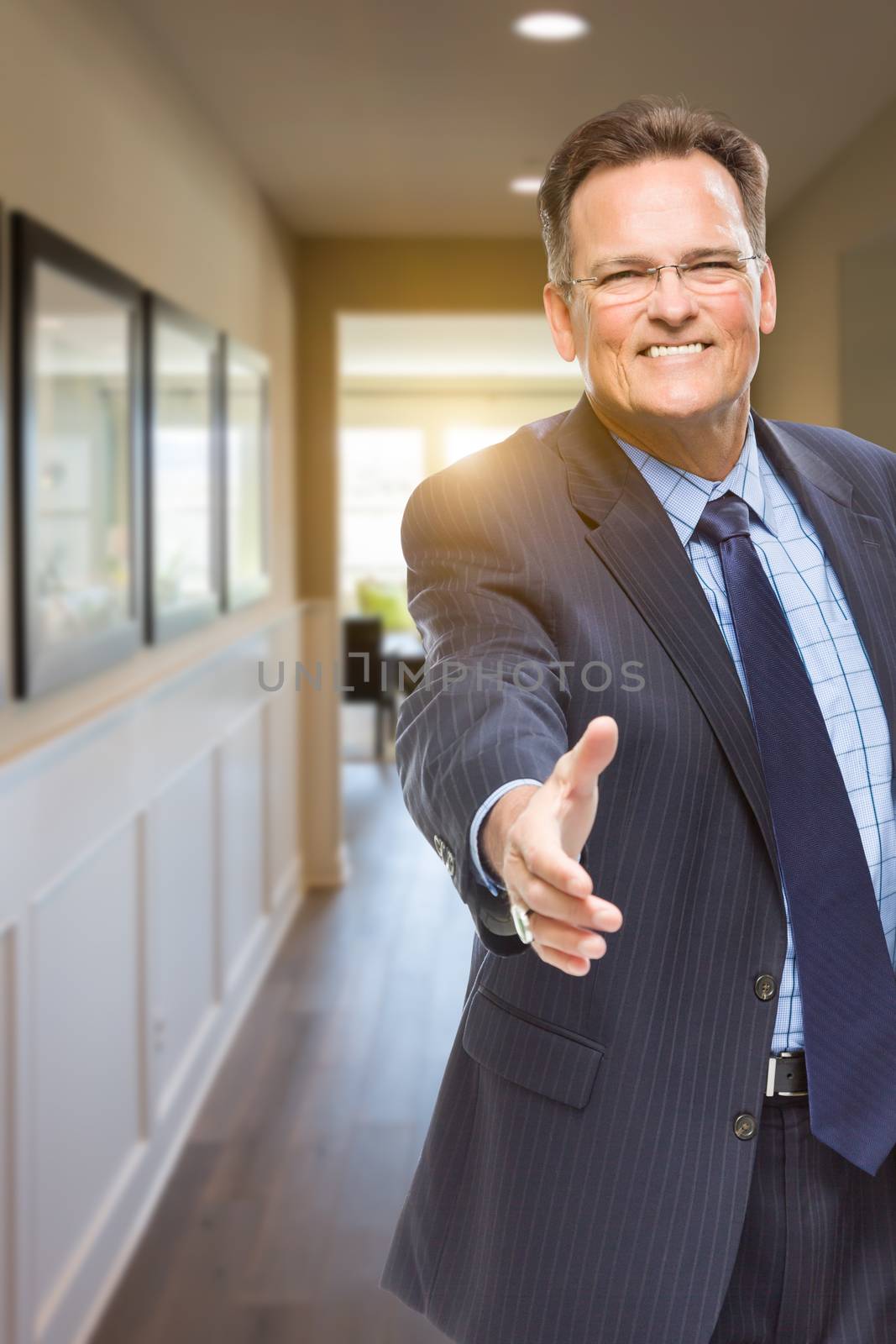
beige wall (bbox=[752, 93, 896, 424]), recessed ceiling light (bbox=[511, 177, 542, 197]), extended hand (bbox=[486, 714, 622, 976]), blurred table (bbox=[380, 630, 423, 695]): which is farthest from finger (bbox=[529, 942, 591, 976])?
blurred table (bbox=[380, 630, 423, 695])

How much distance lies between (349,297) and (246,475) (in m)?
0.81

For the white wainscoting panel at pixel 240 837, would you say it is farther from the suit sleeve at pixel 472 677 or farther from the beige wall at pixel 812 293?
the suit sleeve at pixel 472 677

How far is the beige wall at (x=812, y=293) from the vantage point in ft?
3.95

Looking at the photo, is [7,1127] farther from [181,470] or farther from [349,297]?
[349,297]

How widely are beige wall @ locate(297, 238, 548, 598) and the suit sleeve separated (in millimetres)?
Result: 2695

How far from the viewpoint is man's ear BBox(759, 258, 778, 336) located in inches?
31.9

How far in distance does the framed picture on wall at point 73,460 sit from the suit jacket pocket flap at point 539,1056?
102 cm

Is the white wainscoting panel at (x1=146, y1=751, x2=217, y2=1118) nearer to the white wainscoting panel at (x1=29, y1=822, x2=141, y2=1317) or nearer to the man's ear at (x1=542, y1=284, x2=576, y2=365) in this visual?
the white wainscoting panel at (x1=29, y1=822, x2=141, y2=1317)

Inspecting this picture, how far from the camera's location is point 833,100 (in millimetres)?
1736

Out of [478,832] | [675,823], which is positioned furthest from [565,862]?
[675,823]

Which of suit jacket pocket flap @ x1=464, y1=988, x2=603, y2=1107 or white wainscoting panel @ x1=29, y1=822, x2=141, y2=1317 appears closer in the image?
suit jacket pocket flap @ x1=464, y1=988, x2=603, y2=1107

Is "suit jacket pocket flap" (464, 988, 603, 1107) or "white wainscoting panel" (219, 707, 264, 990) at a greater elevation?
"suit jacket pocket flap" (464, 988, 603, 1107)

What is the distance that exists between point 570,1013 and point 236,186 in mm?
2564

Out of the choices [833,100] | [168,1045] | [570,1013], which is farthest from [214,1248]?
[833,100]
